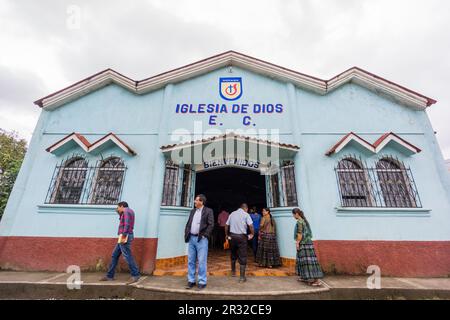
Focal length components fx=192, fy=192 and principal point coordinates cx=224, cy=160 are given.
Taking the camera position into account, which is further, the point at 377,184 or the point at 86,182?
the point at 86,182

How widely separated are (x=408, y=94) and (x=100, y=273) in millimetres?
11414

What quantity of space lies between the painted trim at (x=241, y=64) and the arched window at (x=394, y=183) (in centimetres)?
246

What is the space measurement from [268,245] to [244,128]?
3958 millimetres

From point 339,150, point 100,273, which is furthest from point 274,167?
point 100,273

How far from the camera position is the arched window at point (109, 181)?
6.11m

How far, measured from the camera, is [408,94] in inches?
267

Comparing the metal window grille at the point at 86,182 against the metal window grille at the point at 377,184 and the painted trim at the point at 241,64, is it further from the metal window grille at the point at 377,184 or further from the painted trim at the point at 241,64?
the metal window grille at the point at 377,184

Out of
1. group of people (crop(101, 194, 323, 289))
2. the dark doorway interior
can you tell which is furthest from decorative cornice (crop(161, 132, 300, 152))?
the dark doorway interior

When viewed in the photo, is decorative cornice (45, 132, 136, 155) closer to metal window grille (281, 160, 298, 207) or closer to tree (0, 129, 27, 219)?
metal window grille (281, 160, 298, 207)

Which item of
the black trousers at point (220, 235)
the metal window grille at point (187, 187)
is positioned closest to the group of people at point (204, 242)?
the metal window grille at point (187, 187)

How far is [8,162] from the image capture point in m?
13.7

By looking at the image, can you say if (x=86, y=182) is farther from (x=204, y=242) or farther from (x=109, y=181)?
(x=204, y=242)

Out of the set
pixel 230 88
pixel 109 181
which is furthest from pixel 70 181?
pixel 230 88
